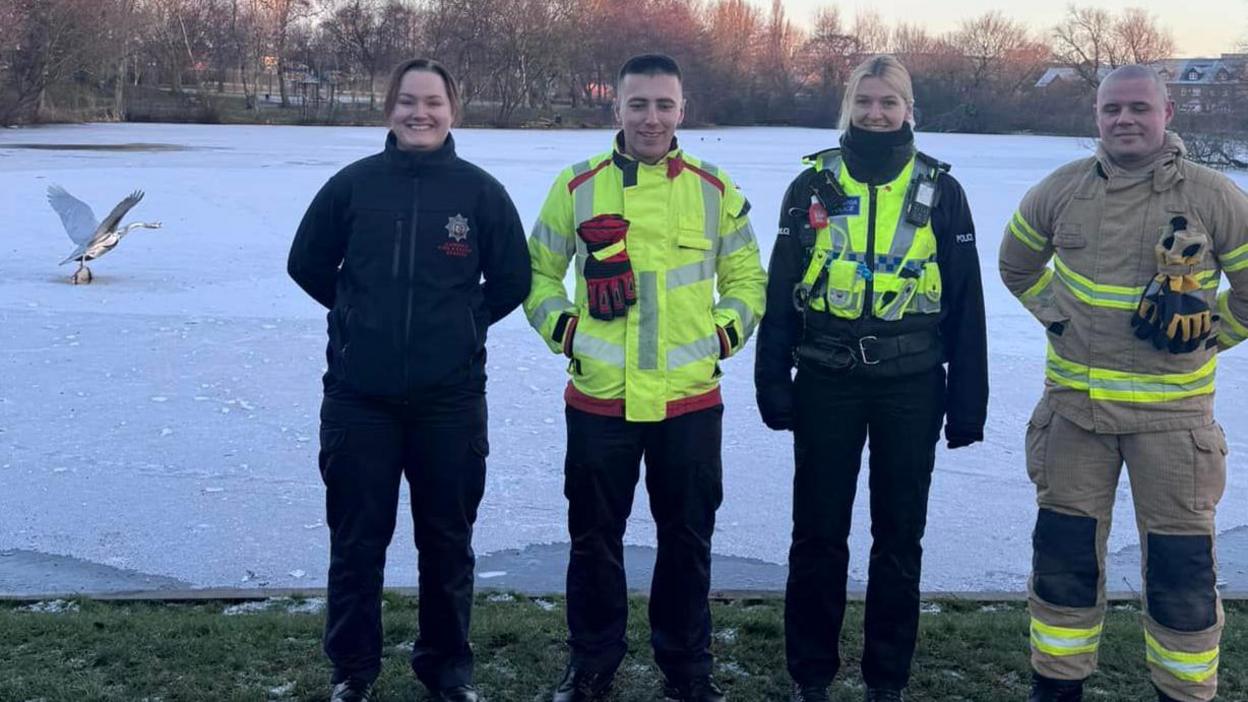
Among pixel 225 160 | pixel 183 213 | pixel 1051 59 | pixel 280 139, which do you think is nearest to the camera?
pixel 183 213

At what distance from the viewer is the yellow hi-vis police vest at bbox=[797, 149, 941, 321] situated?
10.2 ft

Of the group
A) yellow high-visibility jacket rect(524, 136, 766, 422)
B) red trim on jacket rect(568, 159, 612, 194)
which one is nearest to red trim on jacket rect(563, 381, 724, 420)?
yellow high-visibility jacket rect(524, 136, 766, 422)

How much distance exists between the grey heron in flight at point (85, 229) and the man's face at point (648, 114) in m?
7.74

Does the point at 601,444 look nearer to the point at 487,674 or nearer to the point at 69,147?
the point at 487,674

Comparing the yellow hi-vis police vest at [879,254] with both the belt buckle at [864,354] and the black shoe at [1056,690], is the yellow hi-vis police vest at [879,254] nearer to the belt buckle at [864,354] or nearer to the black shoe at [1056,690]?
the belt buckle at [864,354]

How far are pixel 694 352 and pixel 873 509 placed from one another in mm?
644

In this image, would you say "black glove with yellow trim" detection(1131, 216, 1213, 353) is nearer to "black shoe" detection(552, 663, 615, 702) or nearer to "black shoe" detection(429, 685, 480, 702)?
"black shoe" detection(552, 663, 615, 702)

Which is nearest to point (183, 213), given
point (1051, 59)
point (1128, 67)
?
point (1128, 67)

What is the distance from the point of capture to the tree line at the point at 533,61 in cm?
4716

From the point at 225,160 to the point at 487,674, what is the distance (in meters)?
19.5

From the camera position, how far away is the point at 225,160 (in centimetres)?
2125

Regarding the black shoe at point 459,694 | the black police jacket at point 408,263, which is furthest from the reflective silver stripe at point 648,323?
the black shoe at point 459,694

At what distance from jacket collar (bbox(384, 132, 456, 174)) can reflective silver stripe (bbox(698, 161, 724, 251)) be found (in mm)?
670

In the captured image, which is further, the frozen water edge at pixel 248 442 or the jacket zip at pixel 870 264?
the frozen water edge at pixel 248 442
